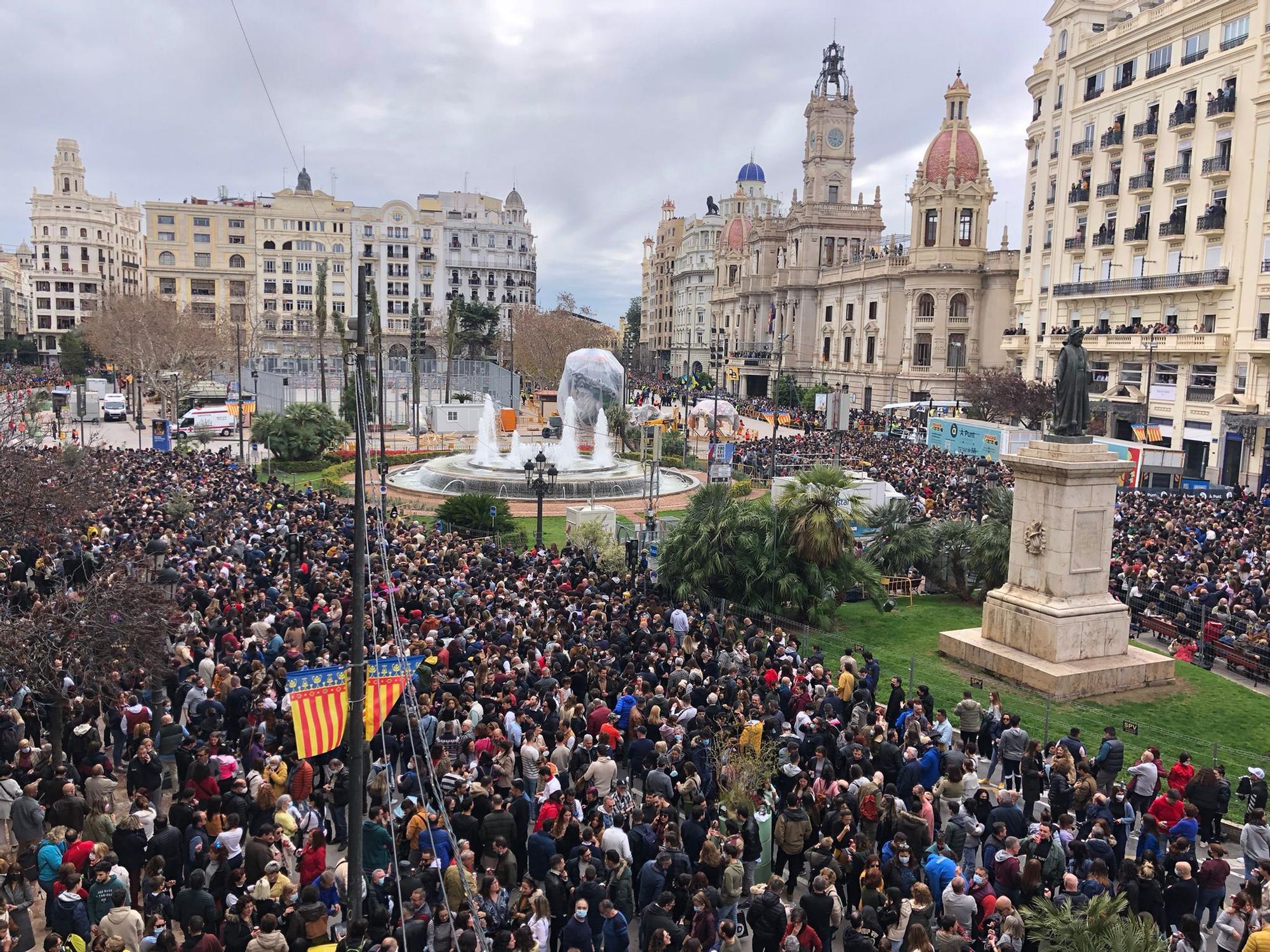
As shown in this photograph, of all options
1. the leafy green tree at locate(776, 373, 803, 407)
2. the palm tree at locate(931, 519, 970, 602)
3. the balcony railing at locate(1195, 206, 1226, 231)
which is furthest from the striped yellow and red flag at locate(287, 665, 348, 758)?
the leafy green tree at locate(776, 373, 803, 407)

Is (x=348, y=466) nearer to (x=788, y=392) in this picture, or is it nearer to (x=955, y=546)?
(x=955, y=546)

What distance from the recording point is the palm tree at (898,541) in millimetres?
22641

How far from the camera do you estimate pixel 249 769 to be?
35.8 ft

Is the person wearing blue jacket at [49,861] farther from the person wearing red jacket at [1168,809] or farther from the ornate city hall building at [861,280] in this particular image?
the ornate city hall building at [861,280]

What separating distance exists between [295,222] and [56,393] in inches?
1843

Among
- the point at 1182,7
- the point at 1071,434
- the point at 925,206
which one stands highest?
the point at 1182,7

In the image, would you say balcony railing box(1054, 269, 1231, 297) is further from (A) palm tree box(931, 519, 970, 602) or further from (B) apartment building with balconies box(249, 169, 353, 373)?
(B) apartment building with balconies box(249, 169, 353, 373)

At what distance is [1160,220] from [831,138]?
→ 143ft

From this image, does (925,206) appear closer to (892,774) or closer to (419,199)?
(892,774)

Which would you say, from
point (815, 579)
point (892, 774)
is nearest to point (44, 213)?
point (815, 579)

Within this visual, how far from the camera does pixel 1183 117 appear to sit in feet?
140

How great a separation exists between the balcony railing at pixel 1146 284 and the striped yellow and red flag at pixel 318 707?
42377 mm

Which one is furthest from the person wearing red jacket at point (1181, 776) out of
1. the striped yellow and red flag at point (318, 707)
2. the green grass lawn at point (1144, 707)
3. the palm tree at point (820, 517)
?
the striped yellow and red flag at point (318, 707)

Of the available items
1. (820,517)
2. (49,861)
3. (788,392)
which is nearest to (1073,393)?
(820,517)
